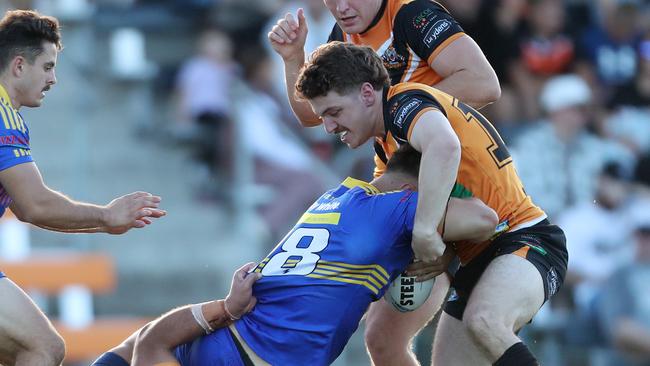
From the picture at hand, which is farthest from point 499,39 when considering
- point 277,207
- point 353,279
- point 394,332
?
point 353,279

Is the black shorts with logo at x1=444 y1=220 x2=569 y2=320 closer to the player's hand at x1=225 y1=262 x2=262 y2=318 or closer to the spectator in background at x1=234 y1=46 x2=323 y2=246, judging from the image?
the player's hand at x1=225 y1=262 x2=262 y2=318

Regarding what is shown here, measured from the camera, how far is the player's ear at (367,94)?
22.2 feet

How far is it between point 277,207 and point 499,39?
2886 mm

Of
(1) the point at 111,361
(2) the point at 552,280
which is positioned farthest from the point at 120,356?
(2) the point at 552,280

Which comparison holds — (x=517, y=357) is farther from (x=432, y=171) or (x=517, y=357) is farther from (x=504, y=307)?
(x=432, y=171)

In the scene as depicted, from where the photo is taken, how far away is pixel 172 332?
21.8 ft

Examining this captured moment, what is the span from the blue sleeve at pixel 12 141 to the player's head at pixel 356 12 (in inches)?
68.6

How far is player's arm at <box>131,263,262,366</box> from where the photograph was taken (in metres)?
6.59

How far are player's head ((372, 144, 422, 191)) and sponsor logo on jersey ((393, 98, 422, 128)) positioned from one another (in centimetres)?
22

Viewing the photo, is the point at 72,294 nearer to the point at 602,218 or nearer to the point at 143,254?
the point at 143,254

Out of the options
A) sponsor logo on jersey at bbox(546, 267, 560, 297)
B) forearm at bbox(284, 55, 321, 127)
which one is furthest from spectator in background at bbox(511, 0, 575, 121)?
sponsor logo on jersey at bbox(546, 267, 560, 297)

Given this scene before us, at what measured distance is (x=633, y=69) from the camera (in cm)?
Answer: 1430

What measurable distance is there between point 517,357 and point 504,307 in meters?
0.25

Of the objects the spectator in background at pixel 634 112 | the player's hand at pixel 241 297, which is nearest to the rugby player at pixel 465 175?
the player's hand at pixel 241 297
